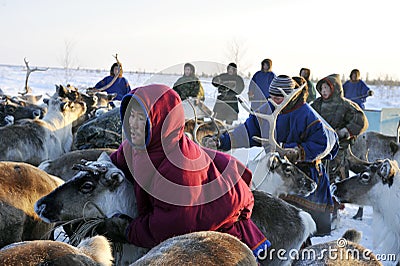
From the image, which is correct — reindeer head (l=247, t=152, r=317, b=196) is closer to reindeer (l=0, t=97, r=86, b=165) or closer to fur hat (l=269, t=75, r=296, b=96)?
fur hat (l=269, t=75, r=296, b=96)

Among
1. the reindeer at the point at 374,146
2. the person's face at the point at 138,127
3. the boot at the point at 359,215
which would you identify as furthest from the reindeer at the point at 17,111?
the person's face at the point at 138,127

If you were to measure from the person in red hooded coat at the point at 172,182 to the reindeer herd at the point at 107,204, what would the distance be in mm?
209

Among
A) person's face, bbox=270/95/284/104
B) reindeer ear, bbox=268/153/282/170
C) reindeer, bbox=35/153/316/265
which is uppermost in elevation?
person's face, bbox=270/95/284/104

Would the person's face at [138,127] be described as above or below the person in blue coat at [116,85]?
above

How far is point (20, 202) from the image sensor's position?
131 inches

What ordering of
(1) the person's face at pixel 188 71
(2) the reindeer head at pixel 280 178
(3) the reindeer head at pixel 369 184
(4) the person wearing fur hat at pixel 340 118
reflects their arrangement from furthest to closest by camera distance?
(4) the person wearing fur hat at pixel 340 118 → (1) the person's face at pixel 188 71 → (2) the reindeer head at pixel 280 178 → (3) the reindeer head at pixel 369 184

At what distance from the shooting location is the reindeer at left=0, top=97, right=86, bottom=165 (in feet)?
22.7

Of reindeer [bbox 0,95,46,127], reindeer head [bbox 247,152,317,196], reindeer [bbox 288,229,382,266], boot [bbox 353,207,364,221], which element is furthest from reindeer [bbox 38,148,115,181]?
reindeer [bbox 0,95,46,127]

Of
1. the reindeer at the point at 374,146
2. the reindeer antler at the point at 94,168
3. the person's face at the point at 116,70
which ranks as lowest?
the reindeer at the point at 374,146

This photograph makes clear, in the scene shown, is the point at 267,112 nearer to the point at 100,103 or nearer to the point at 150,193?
the point at 150,193

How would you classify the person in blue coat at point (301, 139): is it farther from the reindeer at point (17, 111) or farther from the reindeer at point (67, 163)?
the reindeer at point (17, 111)

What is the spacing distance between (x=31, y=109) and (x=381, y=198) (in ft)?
26.3

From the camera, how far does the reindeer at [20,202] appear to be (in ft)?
10.6

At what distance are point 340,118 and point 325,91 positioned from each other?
1.52ft
